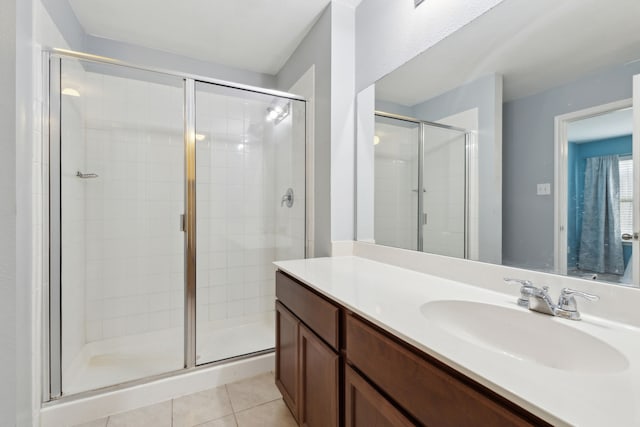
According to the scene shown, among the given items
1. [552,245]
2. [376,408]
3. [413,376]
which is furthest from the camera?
[552,245]

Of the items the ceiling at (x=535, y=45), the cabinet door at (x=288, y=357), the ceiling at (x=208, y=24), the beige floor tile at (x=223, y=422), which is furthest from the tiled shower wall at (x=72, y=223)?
the ceiling at (x=535, y=45)

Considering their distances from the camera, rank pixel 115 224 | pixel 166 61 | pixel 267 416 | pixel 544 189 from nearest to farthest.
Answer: pixel 544 189
pixel 267 416
pixel 115 224
pixel 166 61

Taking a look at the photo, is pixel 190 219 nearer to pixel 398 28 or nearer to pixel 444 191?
pixel 444 191

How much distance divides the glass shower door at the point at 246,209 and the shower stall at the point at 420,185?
0.67 m

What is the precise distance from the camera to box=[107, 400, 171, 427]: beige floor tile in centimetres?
146

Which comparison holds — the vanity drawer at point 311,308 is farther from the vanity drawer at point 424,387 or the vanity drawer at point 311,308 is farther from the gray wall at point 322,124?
the gray wall at point 322,124

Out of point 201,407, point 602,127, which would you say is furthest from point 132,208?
point 602,127

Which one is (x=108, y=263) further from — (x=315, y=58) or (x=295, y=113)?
(x=315, y=58)

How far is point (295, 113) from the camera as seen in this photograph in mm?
2188

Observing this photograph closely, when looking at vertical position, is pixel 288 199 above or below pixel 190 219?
above

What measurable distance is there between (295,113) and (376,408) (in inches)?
76.4

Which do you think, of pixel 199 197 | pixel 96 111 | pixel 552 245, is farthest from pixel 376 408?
pixel 96 111

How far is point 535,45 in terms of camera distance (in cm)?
100

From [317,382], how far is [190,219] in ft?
4.05
